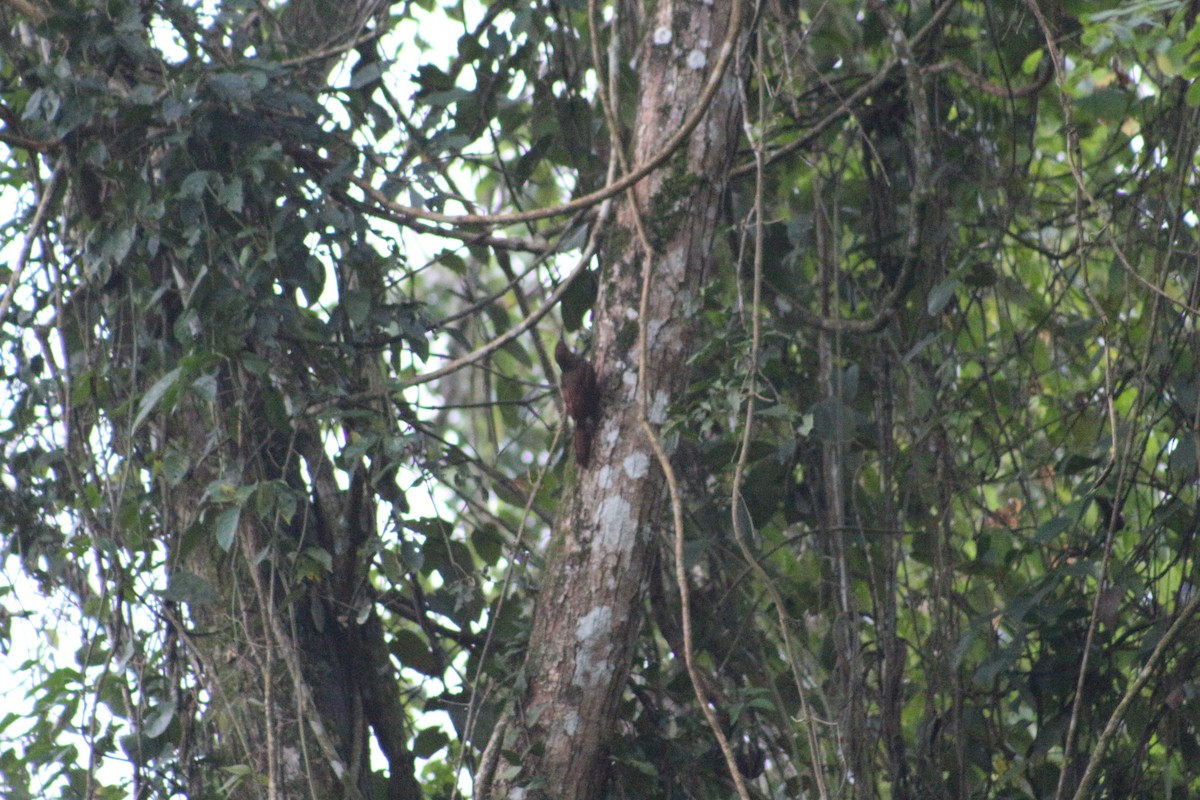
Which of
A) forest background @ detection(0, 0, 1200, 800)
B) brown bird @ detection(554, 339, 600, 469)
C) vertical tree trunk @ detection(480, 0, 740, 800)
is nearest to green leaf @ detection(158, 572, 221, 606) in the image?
forest background @ detection(0, 0, 1200, 800)

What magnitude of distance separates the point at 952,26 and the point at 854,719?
5.41 feet

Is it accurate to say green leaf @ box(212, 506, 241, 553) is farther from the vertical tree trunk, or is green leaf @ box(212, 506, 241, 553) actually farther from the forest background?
the vertical tree trunk

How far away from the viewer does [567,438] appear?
2.39 m

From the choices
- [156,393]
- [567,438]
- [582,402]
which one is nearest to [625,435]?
[582,402]

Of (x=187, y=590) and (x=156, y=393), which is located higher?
(x=156, y=393)

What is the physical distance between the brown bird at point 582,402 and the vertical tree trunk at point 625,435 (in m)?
0.02

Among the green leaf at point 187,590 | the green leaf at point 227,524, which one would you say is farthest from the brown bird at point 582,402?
the green leaf at point 187,590

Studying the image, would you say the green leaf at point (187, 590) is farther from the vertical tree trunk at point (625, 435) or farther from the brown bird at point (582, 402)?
the brown bird at point (582, 402)

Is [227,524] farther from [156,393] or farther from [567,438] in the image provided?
[567,438]

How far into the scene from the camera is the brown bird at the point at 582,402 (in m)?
1.98

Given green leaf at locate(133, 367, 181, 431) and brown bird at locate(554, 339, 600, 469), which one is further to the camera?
green leaf at locate(133, 367, 181, 431)

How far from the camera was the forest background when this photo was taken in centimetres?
203

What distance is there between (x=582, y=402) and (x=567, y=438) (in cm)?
42

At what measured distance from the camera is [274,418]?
2242 mm
